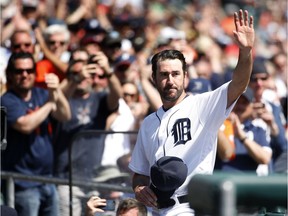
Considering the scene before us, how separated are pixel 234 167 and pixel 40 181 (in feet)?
6.41

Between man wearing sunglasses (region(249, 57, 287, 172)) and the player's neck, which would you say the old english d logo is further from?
man wearing sunglasses (region(249, 57, 287, 172))

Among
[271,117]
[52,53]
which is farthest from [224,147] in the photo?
[52,53]

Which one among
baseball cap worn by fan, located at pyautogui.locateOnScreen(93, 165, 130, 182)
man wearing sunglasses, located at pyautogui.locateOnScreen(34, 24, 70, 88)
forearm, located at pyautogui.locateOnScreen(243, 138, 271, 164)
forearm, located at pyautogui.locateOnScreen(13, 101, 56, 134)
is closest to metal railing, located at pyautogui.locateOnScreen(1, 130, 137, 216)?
baseball cap worn by fan, located at pyautogui.locateOnScreen(93, 165, 130, 182)

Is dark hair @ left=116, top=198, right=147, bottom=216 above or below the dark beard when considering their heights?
below

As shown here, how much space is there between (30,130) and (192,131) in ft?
9.54

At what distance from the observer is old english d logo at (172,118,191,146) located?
6.51 m

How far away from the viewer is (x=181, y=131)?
21.5 ft

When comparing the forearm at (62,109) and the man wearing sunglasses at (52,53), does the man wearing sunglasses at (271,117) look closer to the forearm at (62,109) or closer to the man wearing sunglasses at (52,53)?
the forearm at (62,109)

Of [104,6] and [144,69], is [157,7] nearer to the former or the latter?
[104,6]

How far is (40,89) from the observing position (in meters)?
9.52

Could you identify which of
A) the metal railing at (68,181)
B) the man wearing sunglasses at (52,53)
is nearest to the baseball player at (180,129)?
the metal railing at (68,181)

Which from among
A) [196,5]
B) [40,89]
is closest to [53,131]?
[40,89]

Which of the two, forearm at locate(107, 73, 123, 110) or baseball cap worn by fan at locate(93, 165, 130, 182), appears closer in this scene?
baseball cap worn by fan at locate(93, 165, 130, 182)

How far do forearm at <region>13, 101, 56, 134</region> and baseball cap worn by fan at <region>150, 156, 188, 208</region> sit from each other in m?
2.79
